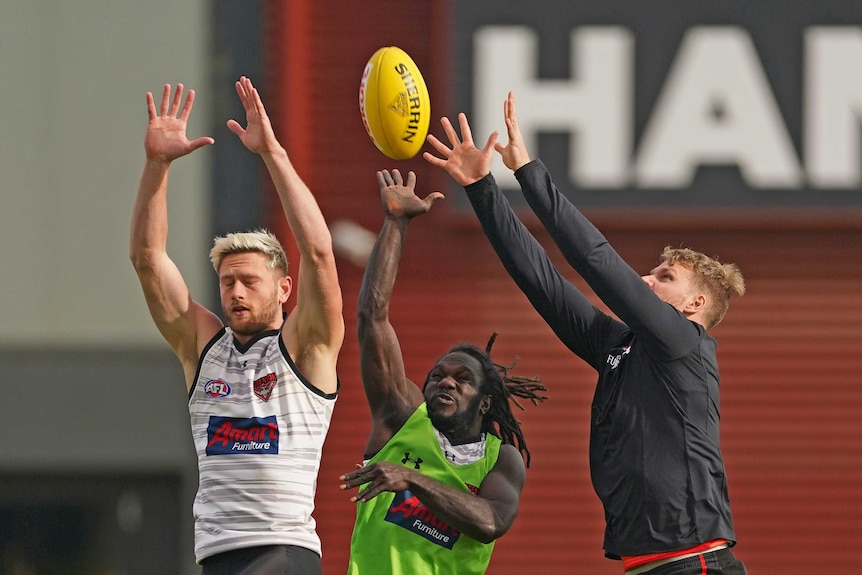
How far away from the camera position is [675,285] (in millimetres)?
5555

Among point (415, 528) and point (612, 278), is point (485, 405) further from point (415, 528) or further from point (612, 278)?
point (612, 278)

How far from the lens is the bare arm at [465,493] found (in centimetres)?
514

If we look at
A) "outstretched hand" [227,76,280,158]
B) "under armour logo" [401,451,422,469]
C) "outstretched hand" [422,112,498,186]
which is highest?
"outstretched hand" [227,76,280,158]

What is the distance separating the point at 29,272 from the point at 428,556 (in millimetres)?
7252

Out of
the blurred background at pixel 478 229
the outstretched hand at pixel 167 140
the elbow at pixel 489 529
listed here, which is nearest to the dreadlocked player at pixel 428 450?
the elbow at pixel 489 529

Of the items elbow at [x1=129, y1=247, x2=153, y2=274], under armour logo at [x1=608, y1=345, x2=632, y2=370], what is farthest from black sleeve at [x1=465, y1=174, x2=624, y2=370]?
elbow at [x1=129, y1=247, x2=153, y2=274]

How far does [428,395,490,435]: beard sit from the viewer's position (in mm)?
5719

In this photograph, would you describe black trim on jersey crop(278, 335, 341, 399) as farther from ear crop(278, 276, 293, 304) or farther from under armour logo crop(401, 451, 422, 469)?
under armour logo crop(401, 451, 422, 469)

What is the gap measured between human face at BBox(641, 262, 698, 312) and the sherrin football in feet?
4.69

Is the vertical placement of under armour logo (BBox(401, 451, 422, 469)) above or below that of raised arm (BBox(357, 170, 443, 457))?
below

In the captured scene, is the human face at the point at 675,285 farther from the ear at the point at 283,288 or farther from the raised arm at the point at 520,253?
the ear at the point at 283,288

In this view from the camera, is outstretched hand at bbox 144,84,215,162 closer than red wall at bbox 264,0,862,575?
Yes

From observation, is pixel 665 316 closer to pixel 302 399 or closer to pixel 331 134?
pixel 302 399

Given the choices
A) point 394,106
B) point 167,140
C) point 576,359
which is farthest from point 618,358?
point 576,359
